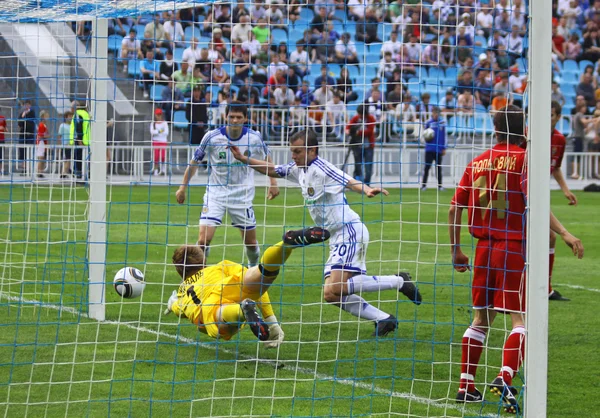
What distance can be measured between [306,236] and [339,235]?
1.77 metres

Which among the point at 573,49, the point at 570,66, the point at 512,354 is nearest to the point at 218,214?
the point at 512,354

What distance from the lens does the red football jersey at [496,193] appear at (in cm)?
620

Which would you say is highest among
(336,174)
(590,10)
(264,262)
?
(590,10)

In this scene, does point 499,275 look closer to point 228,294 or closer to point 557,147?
point 228,294

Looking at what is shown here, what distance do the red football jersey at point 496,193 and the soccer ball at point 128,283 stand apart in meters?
2.82

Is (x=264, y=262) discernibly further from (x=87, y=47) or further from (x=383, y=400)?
(x=87, y=47)

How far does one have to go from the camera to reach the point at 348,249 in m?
8.05

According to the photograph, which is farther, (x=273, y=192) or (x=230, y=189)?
(x=230, y=189)

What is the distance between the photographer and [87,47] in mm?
8898

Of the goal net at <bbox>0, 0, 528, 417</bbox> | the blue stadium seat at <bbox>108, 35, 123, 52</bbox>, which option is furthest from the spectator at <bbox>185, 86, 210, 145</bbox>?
the blue stadium seat at <bbox>108, 35, 123, 52</bbox>

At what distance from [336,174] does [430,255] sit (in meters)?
5.67

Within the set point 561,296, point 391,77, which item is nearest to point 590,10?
point 391,77

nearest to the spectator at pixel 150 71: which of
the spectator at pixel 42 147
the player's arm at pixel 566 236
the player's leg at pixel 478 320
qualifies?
the spectator at pixel 42 147

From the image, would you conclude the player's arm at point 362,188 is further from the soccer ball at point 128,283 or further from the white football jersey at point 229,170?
the white football jersey at point 229,170
